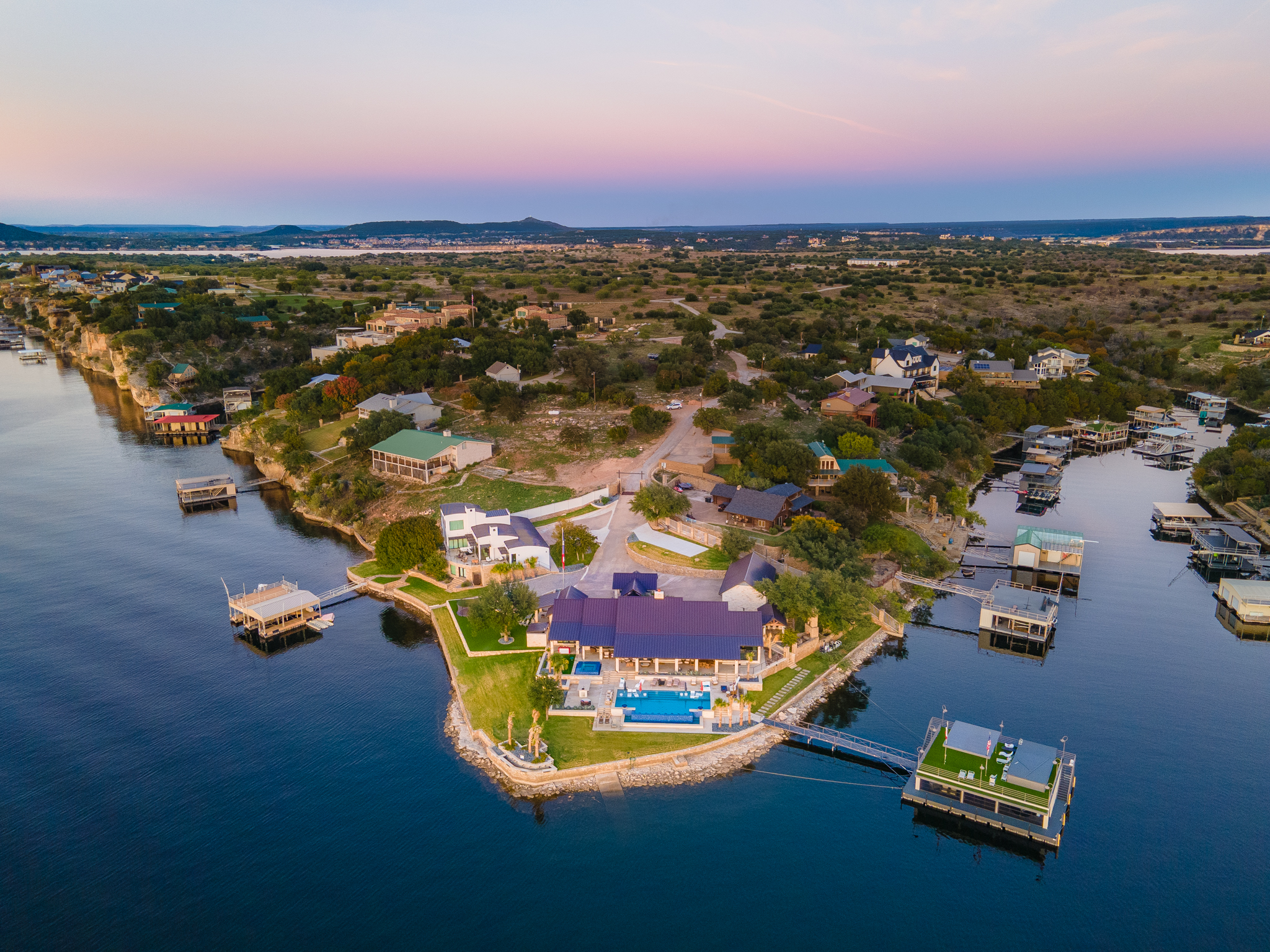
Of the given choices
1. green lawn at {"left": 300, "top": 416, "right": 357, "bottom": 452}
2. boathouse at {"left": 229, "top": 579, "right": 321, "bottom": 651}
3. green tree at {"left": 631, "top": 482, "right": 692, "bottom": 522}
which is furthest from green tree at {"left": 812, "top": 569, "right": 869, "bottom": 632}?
green lawn at {"left": 300, "top": 416, "right": 357, "bottom": 452}

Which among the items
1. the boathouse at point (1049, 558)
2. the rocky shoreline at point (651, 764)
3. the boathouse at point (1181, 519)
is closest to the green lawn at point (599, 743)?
the rocky shoreline at point (651, 764)

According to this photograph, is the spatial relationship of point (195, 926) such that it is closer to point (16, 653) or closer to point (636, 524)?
point (16, 653)

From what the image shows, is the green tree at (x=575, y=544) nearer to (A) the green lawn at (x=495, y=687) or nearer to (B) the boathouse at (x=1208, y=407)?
(A) the green lawn at (x=495, y=687)

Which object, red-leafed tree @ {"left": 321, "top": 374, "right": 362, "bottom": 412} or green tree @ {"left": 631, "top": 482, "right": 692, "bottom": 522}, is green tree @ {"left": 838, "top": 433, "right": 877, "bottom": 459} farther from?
red-leafed tree @ {"left": 321, "top": 374, "right": 362, "bottom": 412}

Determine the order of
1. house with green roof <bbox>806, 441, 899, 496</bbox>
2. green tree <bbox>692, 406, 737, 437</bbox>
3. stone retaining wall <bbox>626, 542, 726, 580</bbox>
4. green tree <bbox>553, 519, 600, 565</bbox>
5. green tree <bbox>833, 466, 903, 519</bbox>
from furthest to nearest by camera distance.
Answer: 1. green tree <bbox>692, 406, 737, 437</bbox>
2. house with green roof <bbox>806, 441, 899, 496</bbox>
3. green tree <bbox>833, 466, 903, 519</bbox>
4. green tree <bbox>553, 519, 600, 565</bbox>
5. stone retaining wall <bbox>626, 542, 726, 580</bbox>

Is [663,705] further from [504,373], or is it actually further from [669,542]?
[504,373]

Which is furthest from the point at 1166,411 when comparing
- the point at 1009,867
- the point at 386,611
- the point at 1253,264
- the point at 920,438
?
the point at 1253,264
